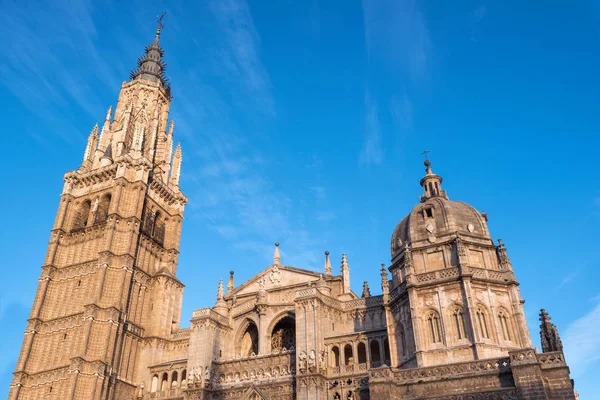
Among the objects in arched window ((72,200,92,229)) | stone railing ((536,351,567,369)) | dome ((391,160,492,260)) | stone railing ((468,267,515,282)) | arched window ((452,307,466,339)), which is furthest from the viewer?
arched window ((72,200,92,229))

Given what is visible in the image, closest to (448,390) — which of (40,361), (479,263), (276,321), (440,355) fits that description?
(440,355)

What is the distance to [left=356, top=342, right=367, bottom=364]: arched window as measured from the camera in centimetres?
3797

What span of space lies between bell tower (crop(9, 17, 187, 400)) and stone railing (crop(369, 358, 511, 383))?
2389 cm

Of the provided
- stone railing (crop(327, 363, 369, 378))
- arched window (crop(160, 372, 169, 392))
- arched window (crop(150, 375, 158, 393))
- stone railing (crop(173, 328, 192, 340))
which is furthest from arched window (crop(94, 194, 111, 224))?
stone railing (crop(327, 363, 369, 378))

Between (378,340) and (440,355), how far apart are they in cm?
551

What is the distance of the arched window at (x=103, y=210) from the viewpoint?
5269 cm

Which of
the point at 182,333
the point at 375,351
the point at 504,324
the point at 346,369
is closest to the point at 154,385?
the point at 182,333

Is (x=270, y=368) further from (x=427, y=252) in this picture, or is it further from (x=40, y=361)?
(x=40, y=361)

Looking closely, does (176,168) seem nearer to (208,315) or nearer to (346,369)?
(208,315)

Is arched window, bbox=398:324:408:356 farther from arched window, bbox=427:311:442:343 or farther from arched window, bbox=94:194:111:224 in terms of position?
arched window, bbox=94:194:111:224

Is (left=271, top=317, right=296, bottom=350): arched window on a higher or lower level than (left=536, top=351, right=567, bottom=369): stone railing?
higher

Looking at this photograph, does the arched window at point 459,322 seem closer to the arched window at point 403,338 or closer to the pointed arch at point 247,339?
the arched window at point 403,338

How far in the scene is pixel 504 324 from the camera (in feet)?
113

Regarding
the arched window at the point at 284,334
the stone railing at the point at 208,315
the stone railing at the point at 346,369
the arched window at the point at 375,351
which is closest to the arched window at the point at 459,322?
the arched window at the point at 375,351
